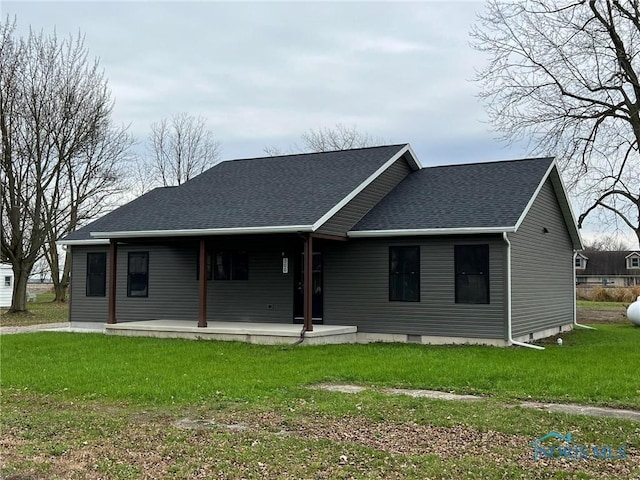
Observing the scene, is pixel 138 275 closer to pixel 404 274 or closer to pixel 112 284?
pixel 112 284

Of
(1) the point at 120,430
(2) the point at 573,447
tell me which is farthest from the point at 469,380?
(1) the point at 120,430

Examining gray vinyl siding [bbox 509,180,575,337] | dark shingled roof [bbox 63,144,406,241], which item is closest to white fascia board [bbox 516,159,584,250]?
gray vinyl siding [bbox 509,180,575,337]

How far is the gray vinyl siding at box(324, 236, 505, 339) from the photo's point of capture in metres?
13.8

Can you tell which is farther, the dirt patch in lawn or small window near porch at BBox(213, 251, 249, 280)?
small window near porch at BBox(213, 251, 249, 280)

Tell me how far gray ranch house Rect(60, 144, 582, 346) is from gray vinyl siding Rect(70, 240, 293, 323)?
0.11ft

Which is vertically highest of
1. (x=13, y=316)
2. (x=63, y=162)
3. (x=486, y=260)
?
(x=63, y=162)

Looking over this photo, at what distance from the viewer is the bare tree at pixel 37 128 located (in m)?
24.3

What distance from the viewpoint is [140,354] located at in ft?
39.9

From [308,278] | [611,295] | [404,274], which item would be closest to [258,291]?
[308,278]

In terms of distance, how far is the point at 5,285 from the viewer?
35500 millimetres

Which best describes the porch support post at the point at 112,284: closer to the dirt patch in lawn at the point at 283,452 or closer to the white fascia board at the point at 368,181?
the white fascia board at the point at 368,181

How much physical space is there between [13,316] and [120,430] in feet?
69.6

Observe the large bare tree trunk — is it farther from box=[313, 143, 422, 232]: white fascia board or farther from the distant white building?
box=[313, 143, 422, 232]: white fascia board

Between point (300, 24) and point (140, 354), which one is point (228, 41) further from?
point (140, 354)
